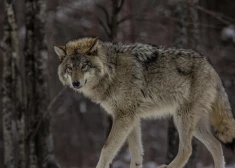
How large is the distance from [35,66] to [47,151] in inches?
56.5

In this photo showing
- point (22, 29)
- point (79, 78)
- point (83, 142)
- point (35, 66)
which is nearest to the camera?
point (79, 78)

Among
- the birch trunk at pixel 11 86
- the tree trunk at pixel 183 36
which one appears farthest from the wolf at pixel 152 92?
the tree trunk at pixel 183 36

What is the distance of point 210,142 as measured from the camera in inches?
267

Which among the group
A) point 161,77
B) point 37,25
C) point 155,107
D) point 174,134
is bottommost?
point 174,134

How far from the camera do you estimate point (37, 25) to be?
8.06m

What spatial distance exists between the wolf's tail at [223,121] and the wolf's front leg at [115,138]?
1.29m

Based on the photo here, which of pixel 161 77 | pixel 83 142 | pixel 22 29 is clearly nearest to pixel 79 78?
pixel 161 77

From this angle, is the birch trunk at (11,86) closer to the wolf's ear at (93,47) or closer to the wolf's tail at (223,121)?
the wolf's ear at (93,47)

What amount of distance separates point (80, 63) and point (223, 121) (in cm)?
219

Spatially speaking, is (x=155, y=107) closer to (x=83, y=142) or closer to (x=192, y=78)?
(x=192, y=78)

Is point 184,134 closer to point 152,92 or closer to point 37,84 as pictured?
point 152,92

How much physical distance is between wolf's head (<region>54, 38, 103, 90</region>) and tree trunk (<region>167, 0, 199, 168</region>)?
3.62 m

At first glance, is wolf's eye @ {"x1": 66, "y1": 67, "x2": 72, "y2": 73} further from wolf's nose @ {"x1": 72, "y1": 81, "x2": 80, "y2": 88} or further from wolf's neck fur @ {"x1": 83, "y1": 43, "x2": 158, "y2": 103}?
wolf's neck fur @ {"x1": 83, "y1": 43, "x2": 158, "y2": 103}

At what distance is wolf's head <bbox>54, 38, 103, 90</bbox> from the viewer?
6172 millimetres
